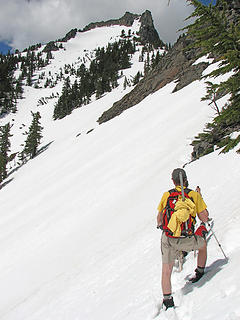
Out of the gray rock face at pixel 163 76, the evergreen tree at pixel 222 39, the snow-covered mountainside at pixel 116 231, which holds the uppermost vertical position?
the gray rock face at pixel 163 76

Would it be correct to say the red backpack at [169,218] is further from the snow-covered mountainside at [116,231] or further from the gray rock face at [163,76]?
the gray rock face at [163,76]

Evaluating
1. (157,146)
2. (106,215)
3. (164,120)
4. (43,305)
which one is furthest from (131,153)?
(43,305)

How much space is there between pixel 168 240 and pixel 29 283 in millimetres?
9836

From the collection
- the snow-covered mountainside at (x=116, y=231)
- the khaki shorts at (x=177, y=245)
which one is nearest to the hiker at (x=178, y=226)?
the khaki shorts at (x=177, y=245)

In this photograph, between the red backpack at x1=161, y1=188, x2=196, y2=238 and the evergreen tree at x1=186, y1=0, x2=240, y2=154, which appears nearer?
the red backpack at x1=161, y1=188, x2=196, y2=238

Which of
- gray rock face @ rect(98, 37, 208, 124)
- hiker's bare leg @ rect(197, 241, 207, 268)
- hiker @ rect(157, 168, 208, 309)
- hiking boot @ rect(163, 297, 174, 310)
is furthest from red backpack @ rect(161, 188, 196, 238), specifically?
gray rock face @ rect(98, 37, 208, 124)

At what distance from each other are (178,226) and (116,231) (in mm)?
8665

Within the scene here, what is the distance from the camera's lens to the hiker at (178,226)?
3.84 metres

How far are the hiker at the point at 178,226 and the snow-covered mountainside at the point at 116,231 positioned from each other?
49 cm

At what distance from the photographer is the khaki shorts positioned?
13.0ft

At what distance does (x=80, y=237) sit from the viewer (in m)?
13.6

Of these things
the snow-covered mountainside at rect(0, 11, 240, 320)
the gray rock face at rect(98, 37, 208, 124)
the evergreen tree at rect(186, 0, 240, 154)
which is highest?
the gray rock face at rect(98, 37, 208, 124)

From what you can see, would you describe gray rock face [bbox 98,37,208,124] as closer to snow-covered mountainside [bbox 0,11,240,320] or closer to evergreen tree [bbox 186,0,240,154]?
snow-covered mountainside [bbox 0,11,240,320]

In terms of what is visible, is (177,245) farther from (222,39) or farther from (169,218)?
(222,39)
